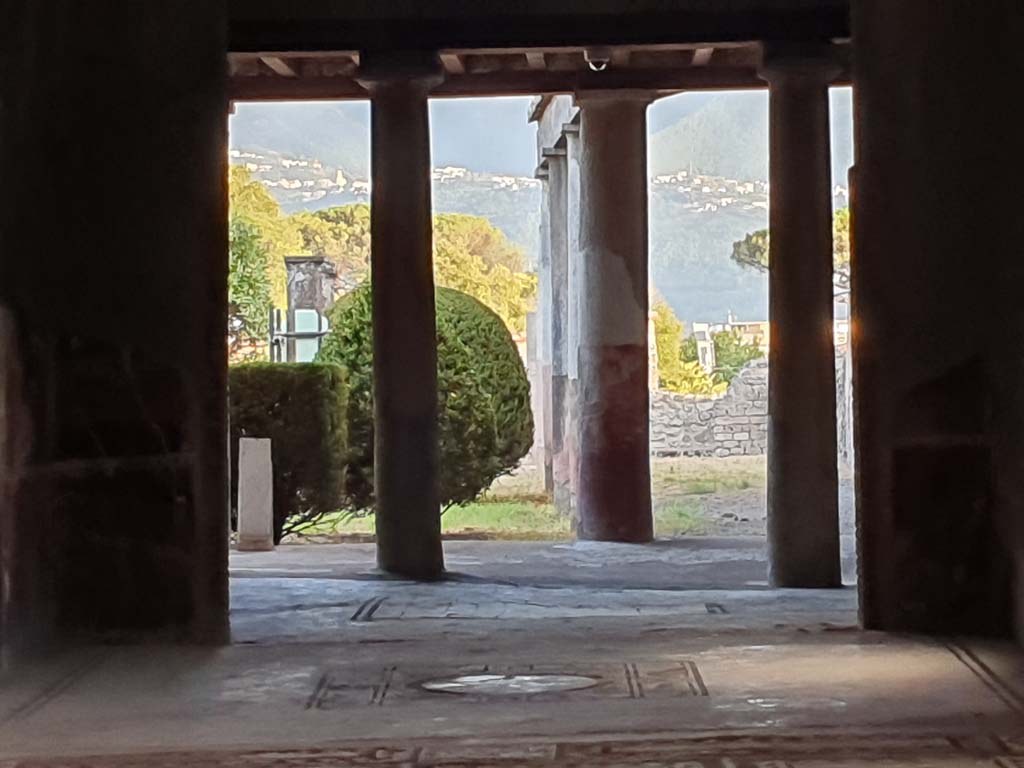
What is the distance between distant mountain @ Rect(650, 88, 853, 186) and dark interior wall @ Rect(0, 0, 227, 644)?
61.8 meters

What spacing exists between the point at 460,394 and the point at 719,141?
186ft

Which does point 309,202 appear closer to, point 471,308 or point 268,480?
point 471,308

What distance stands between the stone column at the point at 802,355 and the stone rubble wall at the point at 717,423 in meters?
19.4

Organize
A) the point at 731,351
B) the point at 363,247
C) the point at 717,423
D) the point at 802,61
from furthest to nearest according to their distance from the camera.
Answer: the point at 731,351 → the point at 363,247 → the point at 717,423 → the point at 802,61

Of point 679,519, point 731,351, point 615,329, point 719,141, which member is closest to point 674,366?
point 731,351

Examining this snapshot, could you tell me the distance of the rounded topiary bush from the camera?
15109mm

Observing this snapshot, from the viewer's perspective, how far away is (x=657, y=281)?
2372 inches

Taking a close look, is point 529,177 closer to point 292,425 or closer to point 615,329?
point 292,425

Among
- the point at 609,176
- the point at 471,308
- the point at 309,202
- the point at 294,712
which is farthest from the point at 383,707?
the point at 309,202

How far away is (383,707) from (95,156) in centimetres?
278

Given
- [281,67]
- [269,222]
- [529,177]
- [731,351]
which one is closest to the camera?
[281,67]

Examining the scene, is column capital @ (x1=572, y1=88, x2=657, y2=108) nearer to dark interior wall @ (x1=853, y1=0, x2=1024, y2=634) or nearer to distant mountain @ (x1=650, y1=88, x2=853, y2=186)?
dark interior wall @ (x1=853, y1=0, x2=1024, y2=634)

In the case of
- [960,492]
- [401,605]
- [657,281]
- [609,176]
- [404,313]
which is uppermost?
[657,281]

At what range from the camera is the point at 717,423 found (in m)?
29.0
